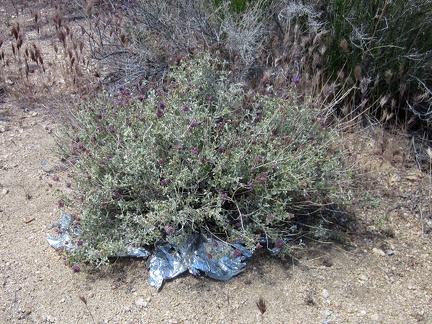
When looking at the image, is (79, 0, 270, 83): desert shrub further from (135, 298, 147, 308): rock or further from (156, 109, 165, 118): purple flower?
(135, 298, 147, 308): rock

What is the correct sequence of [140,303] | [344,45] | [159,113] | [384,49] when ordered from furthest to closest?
→ [384,49], [344,45], [159,113], [140,303]

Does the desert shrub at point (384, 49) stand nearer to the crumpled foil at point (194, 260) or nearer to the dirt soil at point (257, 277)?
the dirt soil at point (257, 277)

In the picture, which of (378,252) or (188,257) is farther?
(378,252)

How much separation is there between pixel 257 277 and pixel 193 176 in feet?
2.22

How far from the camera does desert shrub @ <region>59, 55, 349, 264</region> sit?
2.81 m

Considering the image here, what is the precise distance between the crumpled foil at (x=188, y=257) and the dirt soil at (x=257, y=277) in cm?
5

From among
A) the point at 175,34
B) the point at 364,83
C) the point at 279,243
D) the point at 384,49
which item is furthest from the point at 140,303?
the point at 384,49

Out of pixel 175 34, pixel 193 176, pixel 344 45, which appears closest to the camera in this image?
pixel 193 176

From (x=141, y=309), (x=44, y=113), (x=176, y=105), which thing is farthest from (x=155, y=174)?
(x=44, y=113)

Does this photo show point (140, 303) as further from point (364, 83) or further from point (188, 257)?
point (364, 83)

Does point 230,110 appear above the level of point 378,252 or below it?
above

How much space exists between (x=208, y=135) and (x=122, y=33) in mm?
2324

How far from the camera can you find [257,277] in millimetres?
2910

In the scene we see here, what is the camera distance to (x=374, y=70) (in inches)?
162
